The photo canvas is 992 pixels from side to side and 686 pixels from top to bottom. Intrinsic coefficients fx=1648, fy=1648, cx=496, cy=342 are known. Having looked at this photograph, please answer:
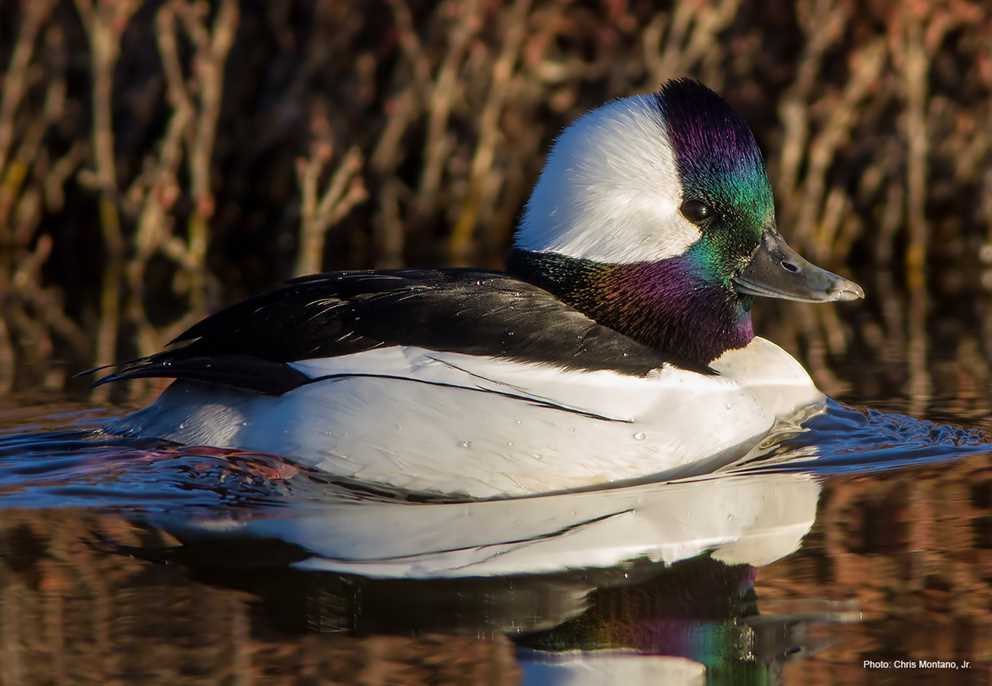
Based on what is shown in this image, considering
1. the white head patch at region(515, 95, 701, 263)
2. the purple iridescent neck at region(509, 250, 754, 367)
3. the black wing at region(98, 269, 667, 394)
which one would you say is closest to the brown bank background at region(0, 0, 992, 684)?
the purple iridescent neck at region(509, 250, 754, 367)

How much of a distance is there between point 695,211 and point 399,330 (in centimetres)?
119

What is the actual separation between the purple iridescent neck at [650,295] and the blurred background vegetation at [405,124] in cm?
429

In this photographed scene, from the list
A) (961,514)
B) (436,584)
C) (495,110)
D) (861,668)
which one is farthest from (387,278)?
(495,110)

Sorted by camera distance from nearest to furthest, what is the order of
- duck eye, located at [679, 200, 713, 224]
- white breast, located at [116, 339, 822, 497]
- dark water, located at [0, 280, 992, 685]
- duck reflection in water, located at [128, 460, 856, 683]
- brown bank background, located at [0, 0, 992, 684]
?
dark water, located at [0, 280, 992, 685]
duck reflection in water, located at [128, 460, 856, 683]
white breast, located at [116, 339, 822, 497]
duck eye, located at [679, 200, 713, 224]
brown bank background, located at [0, 0, 992, 684]

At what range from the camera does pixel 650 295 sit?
5605 millimetres

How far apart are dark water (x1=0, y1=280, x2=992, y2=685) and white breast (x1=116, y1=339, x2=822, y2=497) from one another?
8 centimetres

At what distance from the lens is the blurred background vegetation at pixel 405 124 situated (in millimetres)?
10516

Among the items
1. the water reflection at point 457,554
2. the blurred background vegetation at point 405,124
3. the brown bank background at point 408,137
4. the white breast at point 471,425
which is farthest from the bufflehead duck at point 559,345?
the blurred background vegetation at point 405,124

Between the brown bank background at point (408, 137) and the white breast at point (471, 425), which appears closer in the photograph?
the white breast at point (471, 425)

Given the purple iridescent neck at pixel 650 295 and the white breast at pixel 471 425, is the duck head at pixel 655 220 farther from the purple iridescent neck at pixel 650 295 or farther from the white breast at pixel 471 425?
the white breast at pixel 471 425

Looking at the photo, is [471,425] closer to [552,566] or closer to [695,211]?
[552,566]

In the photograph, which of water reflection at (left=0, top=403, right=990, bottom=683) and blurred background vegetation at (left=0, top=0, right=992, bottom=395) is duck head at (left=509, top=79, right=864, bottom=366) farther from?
blurred background vegetation at (left=0, top=0, right=992, bottom=395)

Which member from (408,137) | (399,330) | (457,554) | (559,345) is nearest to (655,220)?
(559,345)

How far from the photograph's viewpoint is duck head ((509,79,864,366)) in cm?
553
